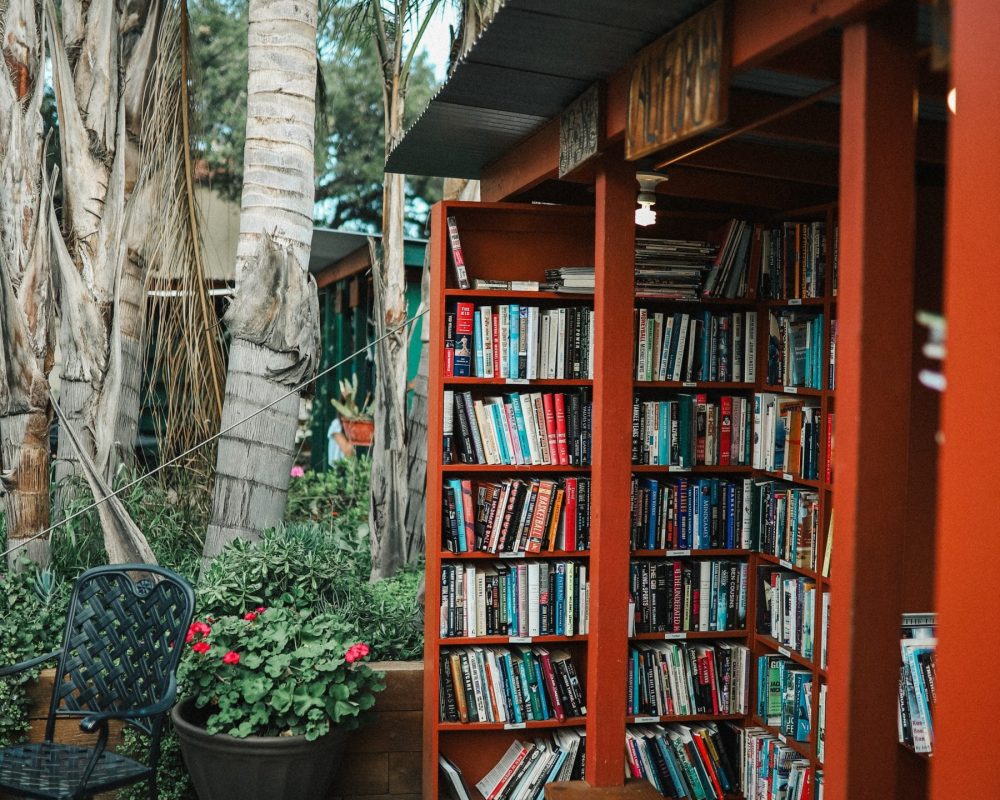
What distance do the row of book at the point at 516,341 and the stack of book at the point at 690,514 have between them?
0.62m

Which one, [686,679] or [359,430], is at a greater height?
[359,430]

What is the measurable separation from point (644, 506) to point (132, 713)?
211cm

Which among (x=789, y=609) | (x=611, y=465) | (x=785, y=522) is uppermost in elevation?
(x=611, y=465)

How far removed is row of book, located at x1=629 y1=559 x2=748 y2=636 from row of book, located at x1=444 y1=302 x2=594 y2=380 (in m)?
0.91

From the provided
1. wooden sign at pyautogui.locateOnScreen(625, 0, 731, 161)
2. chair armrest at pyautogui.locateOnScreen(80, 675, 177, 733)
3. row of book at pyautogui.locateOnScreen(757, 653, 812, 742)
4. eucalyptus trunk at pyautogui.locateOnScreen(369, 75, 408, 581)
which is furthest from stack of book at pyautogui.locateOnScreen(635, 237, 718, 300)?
chair armrest at pyautogui.locateOnScreen(80, 675, 177, 733)

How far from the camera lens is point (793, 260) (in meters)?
4.01

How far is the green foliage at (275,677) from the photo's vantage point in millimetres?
3646

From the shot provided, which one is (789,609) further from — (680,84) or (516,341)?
(680,84)

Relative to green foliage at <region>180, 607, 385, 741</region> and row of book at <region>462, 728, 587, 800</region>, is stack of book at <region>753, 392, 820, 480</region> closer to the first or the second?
row of book at <region>462, 728, 587, 800</region>

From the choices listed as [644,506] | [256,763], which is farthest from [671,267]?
[256,763]

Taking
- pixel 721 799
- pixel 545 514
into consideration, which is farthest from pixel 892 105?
pixel 721 799

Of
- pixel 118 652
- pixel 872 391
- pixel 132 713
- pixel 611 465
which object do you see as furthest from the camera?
pixel 118 652

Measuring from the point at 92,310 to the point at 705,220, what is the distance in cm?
305

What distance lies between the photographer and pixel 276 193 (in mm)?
4617
